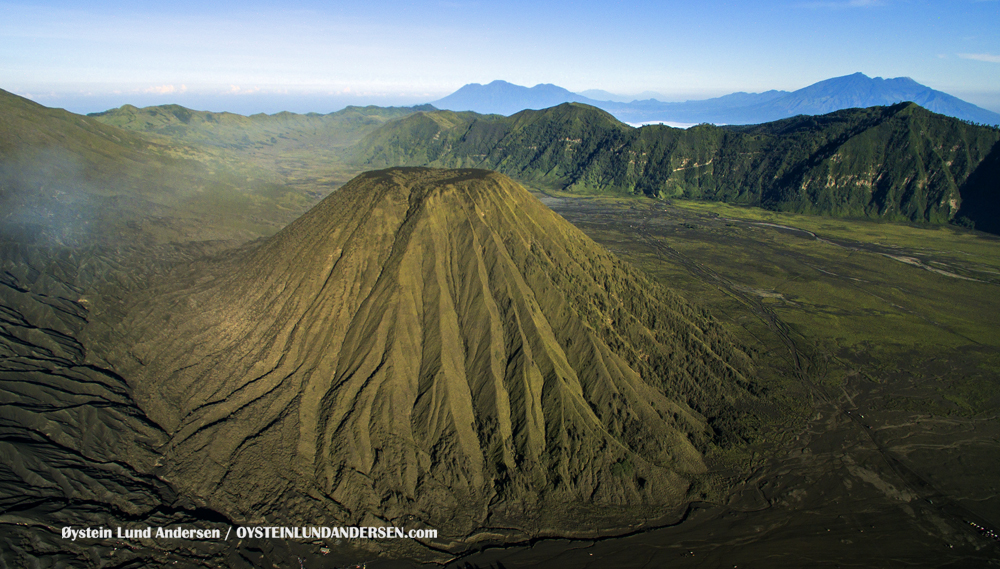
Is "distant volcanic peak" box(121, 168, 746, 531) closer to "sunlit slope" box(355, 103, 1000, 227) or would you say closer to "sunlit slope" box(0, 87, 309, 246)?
"sunlit slope" box(0, 87, 309, 246)

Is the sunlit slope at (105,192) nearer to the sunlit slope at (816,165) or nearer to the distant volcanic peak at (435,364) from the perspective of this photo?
the distant volcanic peak at (435,364)

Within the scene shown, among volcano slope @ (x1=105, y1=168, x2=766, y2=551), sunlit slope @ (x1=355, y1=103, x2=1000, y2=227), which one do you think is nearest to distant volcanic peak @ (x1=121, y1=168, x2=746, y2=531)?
volcano slope @ (x1=105, y1=168, x2=766, y2=551)

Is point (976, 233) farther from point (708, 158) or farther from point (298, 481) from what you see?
point (298, 481)

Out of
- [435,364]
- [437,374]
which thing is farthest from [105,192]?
[437,374]

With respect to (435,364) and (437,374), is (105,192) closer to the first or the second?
(435,364)

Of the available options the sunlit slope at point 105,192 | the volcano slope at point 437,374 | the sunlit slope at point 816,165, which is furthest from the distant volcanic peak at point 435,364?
the sunlit slope at point 816,165

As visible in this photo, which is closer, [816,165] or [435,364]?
[435,364]
